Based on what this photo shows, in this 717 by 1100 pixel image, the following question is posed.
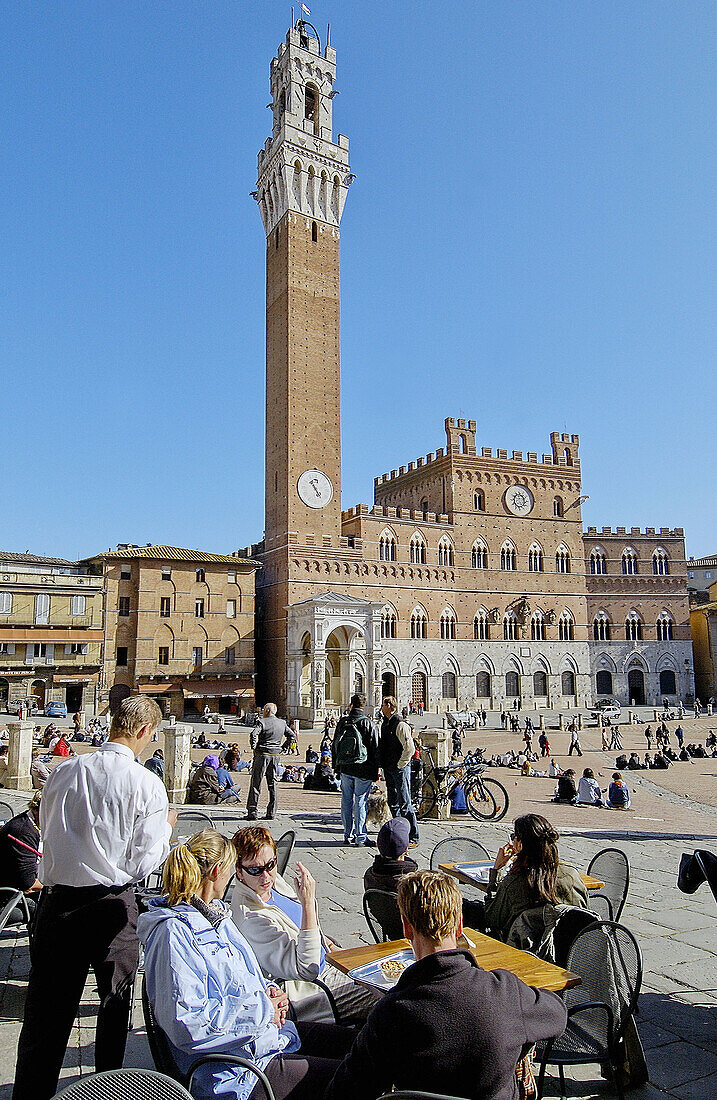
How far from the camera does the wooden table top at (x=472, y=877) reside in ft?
15.2

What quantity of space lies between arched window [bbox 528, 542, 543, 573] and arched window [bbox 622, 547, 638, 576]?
20.3 ft

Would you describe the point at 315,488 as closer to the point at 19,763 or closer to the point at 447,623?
the point at 447,623

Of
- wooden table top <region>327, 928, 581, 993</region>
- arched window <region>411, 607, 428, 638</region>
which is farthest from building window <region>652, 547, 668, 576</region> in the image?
wooden table top <region>327, 928, 581, 993</region>

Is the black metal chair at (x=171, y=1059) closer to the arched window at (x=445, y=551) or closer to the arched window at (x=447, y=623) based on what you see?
the arched window at (x=447, y=623)

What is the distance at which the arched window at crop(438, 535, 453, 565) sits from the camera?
40344 millimetres

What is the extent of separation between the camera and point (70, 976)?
3.01 m

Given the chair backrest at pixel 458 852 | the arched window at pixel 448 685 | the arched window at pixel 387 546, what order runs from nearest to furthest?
the chair backrest at pixel 458 852, the arched window at pixel 387 546, the arched window at pixel 448 685

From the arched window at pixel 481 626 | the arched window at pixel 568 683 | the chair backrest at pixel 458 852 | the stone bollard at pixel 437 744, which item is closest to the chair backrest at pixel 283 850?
the chair backrest at pixel 458 852

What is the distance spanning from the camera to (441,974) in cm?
225

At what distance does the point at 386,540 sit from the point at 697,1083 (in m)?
35.0

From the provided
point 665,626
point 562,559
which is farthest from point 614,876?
point 665,626

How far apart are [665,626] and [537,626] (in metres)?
9.04

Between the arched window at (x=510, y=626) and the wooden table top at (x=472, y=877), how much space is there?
36.8 metres

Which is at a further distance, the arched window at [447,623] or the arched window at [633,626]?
the arched window at [633,626]
